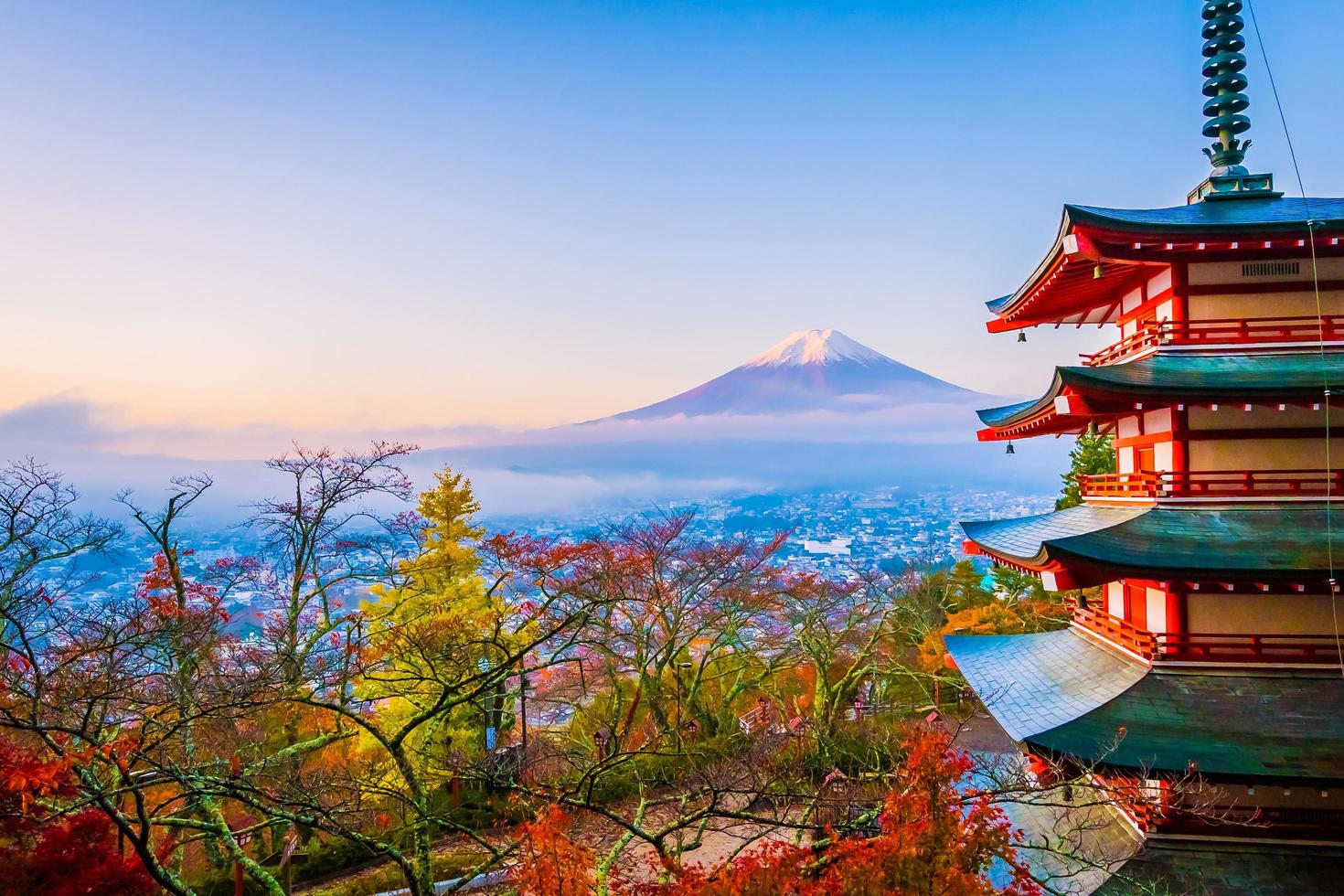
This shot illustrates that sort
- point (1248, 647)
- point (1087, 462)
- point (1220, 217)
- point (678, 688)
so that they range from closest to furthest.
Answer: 1. point (1248, 647)
2. point (1220, 217)
3. point (678, 688)
4. point (1087, 462)

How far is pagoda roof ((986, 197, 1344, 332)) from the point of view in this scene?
7.23m

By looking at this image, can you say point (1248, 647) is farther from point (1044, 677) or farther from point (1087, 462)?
point (1087, 462)

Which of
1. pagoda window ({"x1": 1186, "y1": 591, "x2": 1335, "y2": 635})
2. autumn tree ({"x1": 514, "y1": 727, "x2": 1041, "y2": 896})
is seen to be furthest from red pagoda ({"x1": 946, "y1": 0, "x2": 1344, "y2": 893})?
autumn tree ({"x1": 514, "y1": 727, "x2": 1041, "y2": 896})

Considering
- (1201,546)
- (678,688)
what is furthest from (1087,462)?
(1201,546)

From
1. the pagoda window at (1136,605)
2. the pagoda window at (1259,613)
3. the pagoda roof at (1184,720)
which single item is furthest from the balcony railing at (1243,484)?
the pagoda roof at (1184,720)

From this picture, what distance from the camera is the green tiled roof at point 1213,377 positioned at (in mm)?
6844

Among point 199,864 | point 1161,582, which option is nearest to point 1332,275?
point 1161,582

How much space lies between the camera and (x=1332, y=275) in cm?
757

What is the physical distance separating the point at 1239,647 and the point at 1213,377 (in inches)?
109

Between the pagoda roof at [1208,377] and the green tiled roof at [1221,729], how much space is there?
2.83m

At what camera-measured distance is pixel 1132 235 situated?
7340 millimetres

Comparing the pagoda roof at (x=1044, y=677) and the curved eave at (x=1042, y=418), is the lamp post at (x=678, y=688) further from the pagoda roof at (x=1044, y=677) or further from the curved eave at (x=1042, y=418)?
the curved eave at (x=1042, y=418)

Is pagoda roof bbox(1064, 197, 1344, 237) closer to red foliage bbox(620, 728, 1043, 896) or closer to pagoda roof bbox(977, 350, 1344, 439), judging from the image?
pagoda roof bbox(977, 350, 1344, 439)

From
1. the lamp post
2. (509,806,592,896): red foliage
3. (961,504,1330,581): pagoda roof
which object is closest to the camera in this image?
(961,504,1330,581): pagoda roof
